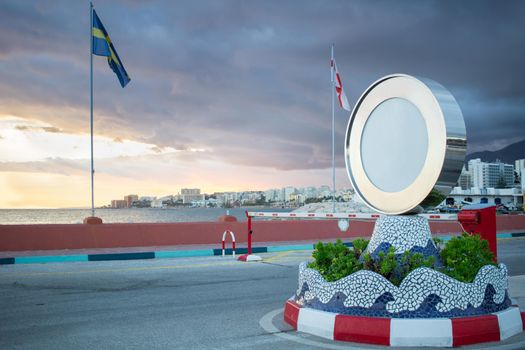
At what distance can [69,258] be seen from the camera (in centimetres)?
1563

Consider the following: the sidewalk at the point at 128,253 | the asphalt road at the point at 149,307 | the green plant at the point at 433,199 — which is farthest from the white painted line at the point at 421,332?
the sidewalk at the point at 128,253

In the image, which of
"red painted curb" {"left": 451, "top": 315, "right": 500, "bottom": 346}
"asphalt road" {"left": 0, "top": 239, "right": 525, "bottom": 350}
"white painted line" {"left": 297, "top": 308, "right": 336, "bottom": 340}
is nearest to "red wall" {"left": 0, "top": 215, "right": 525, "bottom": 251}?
"asphalt road" {"left": 0, "top": 239, "right": 525, "bottom": 350}

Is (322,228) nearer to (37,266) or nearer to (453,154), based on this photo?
(37,266)

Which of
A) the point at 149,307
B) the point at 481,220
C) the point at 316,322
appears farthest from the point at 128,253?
the point at 316,322

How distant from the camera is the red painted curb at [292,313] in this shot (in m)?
6.61

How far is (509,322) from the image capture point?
628 cm

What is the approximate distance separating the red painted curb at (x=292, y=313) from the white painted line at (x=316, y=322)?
0.10m

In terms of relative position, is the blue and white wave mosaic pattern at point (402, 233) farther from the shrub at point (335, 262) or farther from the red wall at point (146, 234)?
the red wall at point (146, 234)

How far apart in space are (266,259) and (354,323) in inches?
390

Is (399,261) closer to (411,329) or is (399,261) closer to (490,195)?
(411,329)

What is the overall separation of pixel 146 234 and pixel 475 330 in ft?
45.7

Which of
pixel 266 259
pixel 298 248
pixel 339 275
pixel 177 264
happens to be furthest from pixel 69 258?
pixel 339 275

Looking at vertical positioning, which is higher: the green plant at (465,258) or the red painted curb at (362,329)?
the green plant at (465,258)

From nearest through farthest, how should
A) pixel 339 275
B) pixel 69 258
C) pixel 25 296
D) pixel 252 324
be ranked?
1. pixel 339 275
2. pixel 252 324
3. pixel 25 296
4. pixel 69 258
